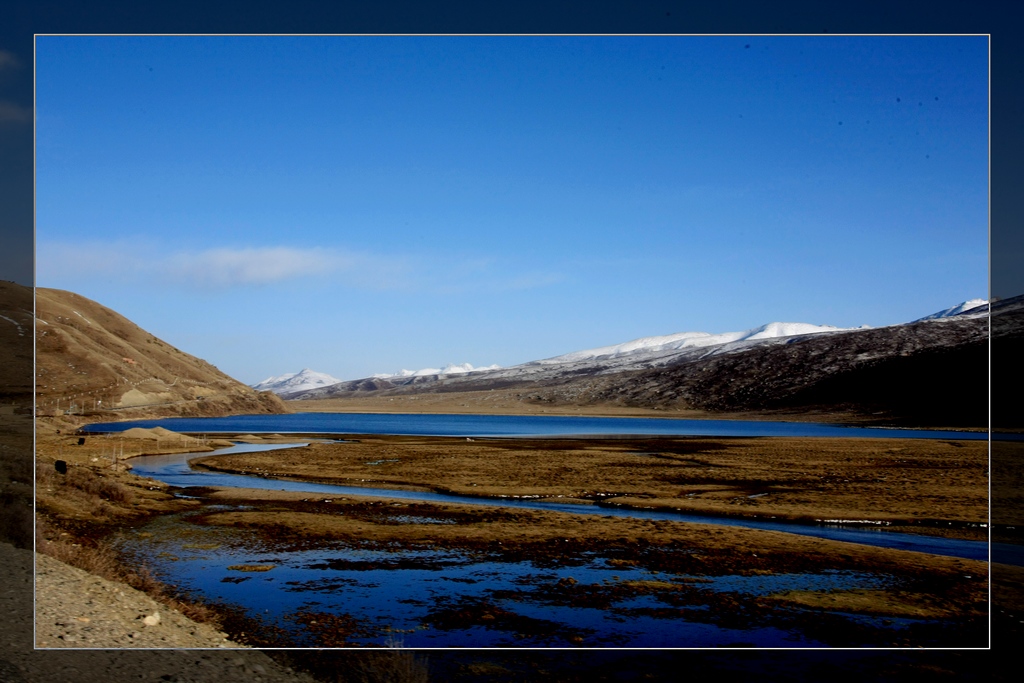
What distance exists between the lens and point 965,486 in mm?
36344

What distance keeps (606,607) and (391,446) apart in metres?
48.2

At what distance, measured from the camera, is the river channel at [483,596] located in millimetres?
14945

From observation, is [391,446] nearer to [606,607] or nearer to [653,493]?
[653,493]

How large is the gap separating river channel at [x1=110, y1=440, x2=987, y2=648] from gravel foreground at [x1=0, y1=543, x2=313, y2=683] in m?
1.43

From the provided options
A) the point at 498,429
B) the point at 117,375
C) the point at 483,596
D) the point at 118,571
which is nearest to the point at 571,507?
the point at 483,596

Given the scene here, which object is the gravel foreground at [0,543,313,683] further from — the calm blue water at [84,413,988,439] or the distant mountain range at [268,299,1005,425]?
the distant mountain range at [268,299,1005,425]

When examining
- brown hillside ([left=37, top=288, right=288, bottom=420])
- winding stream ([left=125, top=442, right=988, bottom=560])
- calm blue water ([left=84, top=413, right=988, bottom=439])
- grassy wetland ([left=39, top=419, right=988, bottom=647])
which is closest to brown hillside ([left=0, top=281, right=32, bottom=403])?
grassy wetland ([left=39, top=419, right=988, bottom=647])

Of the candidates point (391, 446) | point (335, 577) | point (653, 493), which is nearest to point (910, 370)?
point (391, 446)

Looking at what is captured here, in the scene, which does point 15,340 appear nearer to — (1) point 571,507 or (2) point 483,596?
(2) point 483,596

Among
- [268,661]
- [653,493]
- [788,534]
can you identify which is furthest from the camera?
[653,493]

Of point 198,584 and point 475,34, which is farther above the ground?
point 475,34

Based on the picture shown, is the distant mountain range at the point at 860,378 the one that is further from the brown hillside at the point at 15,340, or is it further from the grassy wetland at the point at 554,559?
the brown hillside at the point at 15,340

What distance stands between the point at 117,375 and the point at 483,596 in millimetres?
92562

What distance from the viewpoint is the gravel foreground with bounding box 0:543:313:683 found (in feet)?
37.0
